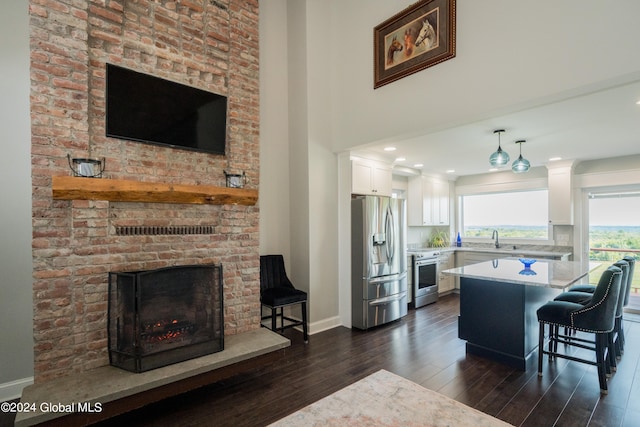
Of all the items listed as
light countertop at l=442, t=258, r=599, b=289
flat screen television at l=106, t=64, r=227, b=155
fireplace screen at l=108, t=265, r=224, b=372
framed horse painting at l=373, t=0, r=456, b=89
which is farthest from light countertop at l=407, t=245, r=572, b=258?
flat screen television at l=106, t=64, r=227, b=155

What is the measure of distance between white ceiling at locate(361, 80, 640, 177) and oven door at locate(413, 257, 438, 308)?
71.3 inches

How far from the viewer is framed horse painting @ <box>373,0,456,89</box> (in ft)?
9.93

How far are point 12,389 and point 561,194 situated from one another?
24.6 feet

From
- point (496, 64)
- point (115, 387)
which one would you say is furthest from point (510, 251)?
point (115, 387)

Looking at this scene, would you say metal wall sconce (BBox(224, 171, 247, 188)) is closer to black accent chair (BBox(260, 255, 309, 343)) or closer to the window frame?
black accent chair (BBox(260, 255, 309, 343))

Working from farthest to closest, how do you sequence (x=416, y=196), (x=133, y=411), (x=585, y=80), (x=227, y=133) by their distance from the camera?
(x=416, y=196)
(x=227, y=133)
(x=133, y=411)
(x=585, y=80)

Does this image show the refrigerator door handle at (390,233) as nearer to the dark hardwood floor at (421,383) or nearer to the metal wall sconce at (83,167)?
the dark hardwood floor at (421,383)

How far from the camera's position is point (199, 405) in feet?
8.10

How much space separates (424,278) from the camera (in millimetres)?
5559

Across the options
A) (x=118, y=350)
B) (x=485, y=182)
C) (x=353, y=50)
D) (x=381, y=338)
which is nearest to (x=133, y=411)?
(x=118, y=350)

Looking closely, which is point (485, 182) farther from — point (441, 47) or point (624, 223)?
point (441, 47)

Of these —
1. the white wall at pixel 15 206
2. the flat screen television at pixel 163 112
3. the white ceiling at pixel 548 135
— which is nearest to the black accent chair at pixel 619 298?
the white ceiling at pixel 548 135

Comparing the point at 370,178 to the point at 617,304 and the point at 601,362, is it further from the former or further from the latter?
the point at 601,362

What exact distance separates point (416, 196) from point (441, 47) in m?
3.57
